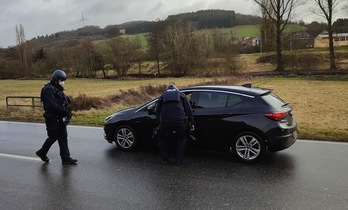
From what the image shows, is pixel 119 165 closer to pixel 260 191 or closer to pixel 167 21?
pixel 260 191

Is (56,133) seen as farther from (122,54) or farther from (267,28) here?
(122,54)

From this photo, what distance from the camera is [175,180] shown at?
621cm

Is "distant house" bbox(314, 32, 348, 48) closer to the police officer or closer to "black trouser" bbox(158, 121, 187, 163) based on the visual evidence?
"black trouser" bbox(158, 121, 187, 163)

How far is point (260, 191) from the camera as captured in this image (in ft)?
18.4

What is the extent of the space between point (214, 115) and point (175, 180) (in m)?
1.83

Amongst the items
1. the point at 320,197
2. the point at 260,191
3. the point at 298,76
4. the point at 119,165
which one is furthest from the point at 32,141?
the point at 298,76

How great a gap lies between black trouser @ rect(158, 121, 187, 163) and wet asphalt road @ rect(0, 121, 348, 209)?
0.24m

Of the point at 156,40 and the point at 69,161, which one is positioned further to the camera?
the point at 156,40

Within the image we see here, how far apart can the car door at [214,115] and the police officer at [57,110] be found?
264 cm

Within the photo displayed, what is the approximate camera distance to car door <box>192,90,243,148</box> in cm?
738

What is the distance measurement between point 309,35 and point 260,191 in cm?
7348

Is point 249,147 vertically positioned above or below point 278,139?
below

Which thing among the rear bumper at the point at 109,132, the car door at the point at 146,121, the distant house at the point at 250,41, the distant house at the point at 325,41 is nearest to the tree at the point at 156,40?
the distant house at the point at 250,41

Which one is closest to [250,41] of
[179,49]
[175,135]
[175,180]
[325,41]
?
[325,41]
